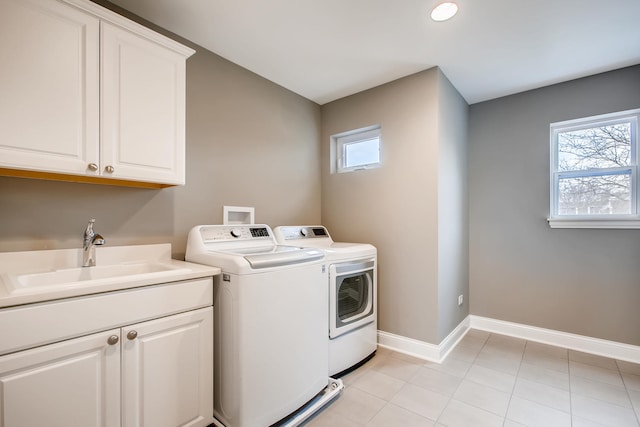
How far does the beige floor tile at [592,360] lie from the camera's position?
2.27 meters

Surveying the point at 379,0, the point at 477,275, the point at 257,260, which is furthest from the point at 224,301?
the point at 477,275

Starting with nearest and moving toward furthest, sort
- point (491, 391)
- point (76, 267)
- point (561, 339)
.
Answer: point (76, 267), point (491, 391), point (561, 339)

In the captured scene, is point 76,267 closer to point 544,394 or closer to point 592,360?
point 544,394

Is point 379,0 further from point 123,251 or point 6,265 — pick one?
point 6,265

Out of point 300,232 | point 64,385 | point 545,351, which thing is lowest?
point 545,351

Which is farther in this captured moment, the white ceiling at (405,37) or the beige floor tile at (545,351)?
the beige floor tile at (545,351)

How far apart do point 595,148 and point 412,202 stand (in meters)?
1.76

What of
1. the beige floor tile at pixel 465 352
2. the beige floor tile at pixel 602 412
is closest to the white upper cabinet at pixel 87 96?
the beige floor tile at pixel 465 352

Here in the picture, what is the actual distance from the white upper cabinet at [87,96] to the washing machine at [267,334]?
0.60 m

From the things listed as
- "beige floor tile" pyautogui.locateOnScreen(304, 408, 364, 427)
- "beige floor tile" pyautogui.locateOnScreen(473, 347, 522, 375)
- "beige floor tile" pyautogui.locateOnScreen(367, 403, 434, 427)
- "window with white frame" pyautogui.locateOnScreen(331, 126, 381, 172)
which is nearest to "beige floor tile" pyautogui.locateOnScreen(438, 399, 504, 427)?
"beige floor tile" pyautogui.locateOnScreen(367, 403, 434, 427)

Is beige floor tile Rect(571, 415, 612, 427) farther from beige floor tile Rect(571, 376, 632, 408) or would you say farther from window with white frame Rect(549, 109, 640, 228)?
window with white frame Rect(549, 109, 640, 228)

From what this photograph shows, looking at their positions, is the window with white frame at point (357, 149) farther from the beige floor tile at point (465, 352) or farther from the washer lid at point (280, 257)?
the beige floor tile at point (465, 352)

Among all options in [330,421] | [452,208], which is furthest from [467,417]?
[452,208]

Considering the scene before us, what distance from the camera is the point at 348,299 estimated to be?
91.7 inches
